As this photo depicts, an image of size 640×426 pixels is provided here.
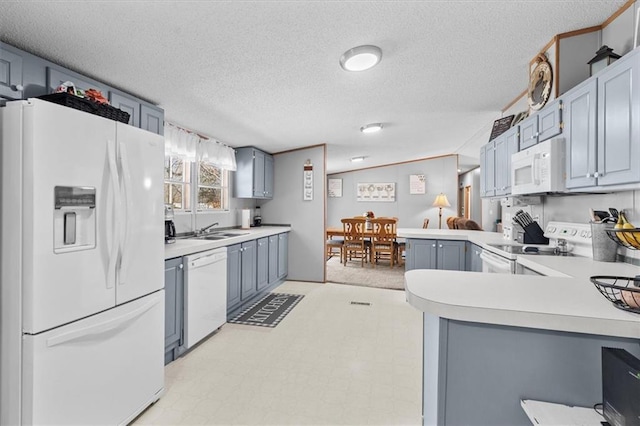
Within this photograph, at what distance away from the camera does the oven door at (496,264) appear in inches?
89.1

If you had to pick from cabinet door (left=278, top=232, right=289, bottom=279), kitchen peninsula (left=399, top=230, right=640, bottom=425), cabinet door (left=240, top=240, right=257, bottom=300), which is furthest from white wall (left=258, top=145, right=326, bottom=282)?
kitchen peninsula (left=399, top=230, right=640, bottom=425)

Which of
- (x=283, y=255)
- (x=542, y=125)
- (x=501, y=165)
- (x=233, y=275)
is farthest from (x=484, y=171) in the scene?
(x=233, y=275)

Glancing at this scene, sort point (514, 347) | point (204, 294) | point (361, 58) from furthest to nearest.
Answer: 1. point (204, 294)
2. point (361, 58)
3. point (514, 347)

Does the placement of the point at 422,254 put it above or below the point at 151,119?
below

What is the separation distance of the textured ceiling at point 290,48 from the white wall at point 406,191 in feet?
13.8

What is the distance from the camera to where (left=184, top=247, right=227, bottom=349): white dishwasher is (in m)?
2.48

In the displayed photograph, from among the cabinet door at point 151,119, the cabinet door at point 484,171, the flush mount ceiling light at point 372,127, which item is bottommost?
the cabinet door at point 484,171

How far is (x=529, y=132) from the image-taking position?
2.50 m

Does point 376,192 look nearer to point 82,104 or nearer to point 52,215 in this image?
point 82,104

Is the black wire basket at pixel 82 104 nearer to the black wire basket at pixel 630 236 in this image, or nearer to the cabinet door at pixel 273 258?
the black wire basket at pixel 630 236

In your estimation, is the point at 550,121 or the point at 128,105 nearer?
the point at 550,121

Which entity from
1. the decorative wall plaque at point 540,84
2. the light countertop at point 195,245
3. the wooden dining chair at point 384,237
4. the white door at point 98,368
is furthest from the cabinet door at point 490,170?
the white door at point 98,368

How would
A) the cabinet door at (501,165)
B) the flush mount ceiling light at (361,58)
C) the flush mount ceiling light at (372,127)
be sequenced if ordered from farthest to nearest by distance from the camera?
the flush mount ceiling light at (372,127), the cabinet door at (501,165), the flush mount ceiling light at (361,58)

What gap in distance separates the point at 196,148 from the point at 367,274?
3565 millimetres
